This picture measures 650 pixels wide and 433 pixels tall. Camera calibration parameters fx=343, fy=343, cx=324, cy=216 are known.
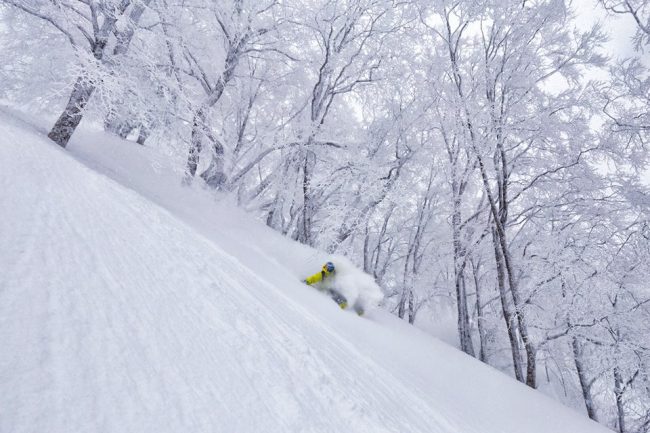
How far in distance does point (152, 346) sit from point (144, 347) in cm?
5

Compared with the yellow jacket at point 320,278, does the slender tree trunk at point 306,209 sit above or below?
above

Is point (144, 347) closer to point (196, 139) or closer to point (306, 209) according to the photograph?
point (196, 139)

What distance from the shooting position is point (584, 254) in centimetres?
789

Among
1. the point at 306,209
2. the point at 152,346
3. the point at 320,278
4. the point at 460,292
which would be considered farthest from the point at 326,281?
the point at 152,346

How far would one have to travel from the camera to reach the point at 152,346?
183 cm

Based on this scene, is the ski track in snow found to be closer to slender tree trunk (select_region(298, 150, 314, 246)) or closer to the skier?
the skier

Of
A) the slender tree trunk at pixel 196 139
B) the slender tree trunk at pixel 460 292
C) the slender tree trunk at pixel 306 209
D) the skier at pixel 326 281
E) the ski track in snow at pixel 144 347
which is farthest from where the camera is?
the slender tree trunk at pixel 306 209

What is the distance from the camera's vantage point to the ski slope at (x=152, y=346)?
1.34m

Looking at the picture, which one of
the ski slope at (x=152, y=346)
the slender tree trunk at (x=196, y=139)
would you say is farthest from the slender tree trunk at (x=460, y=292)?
the slender tree trunk at (x=196, y=139)

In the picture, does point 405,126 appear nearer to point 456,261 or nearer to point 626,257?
point 456,261

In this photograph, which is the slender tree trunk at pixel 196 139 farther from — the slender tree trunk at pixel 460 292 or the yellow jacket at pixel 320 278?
the slender tree trunk at pixel 460 292

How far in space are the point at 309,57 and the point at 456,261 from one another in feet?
29.3

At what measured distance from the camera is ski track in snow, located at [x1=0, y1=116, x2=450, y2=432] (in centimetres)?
131

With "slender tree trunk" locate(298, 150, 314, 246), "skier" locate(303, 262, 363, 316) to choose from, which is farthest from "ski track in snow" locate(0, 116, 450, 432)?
"slender tree trunk" locate(298, 150, 314, 246)
